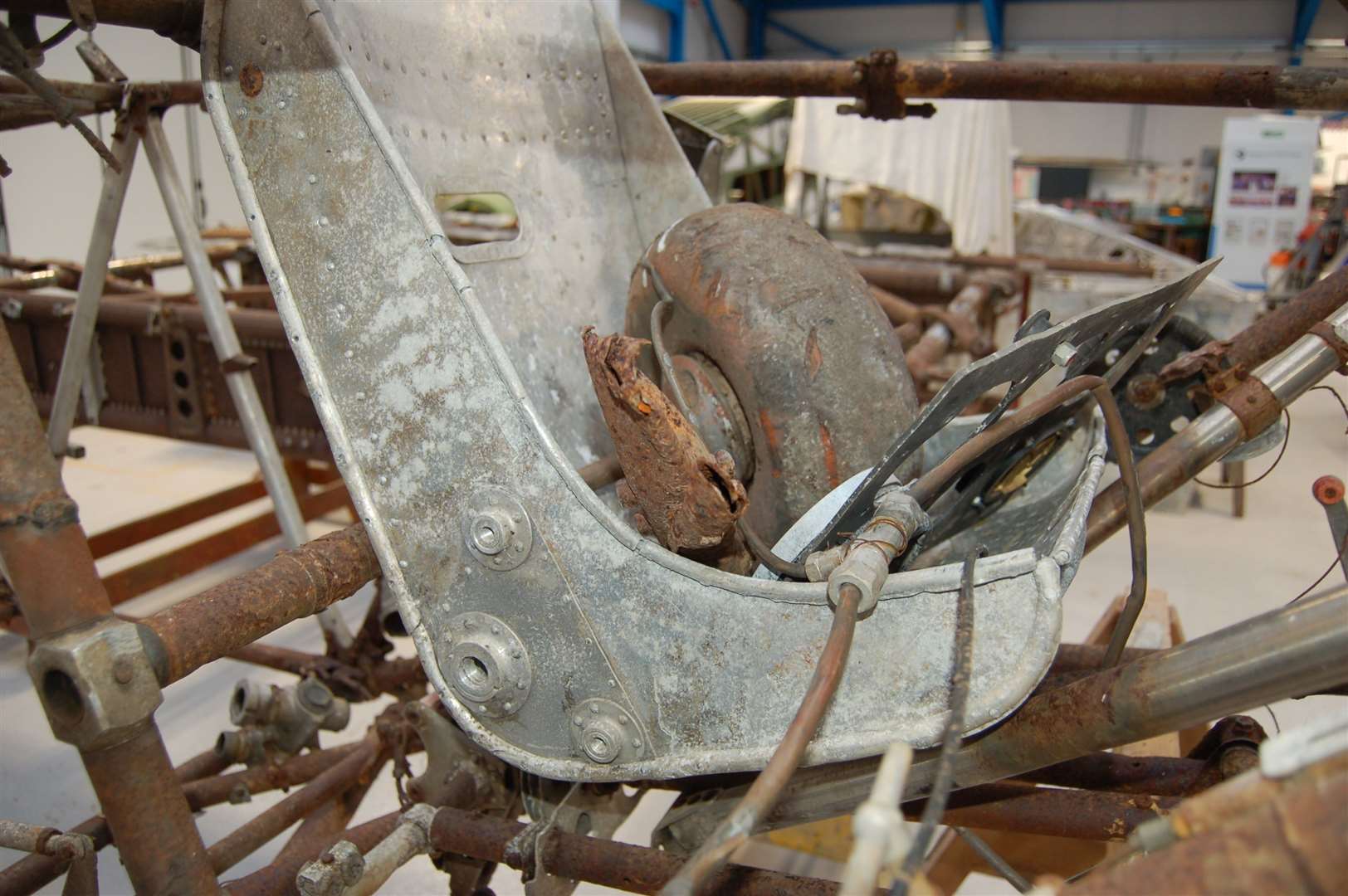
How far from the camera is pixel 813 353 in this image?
1.36 metres

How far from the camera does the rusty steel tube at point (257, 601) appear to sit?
1023 mm

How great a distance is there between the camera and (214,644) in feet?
3.47

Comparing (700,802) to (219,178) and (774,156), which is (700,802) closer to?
(219,178)

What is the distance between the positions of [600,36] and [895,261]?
126 inches

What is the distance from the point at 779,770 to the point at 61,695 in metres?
0.70

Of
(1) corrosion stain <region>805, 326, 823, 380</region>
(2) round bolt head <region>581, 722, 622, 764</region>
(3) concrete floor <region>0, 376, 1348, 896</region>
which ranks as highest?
(1) corrosion stain <region>805, 326, 823, 380</region>

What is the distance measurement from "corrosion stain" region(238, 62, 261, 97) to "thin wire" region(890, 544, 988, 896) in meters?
1.00

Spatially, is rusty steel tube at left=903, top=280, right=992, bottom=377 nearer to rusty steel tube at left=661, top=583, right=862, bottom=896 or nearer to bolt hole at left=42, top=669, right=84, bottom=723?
rusty steel tube at left=661, top=583, right=862, bottom=896

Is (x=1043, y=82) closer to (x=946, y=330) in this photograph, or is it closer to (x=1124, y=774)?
(x=1124, y=774)

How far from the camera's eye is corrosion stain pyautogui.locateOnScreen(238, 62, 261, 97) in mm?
1241

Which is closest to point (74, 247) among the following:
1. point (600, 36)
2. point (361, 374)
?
point (600, 36)

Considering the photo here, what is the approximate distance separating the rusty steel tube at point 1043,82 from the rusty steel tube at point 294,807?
154 centimetres

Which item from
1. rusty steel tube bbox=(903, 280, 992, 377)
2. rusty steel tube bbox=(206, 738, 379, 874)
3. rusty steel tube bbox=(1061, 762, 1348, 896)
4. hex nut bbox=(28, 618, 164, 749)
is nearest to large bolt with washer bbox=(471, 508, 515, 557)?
hex nut bbox=(28, 618, 164, 749)

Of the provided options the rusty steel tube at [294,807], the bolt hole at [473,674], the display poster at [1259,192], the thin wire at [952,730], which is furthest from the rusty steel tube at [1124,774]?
the display poster at [1259,192]
